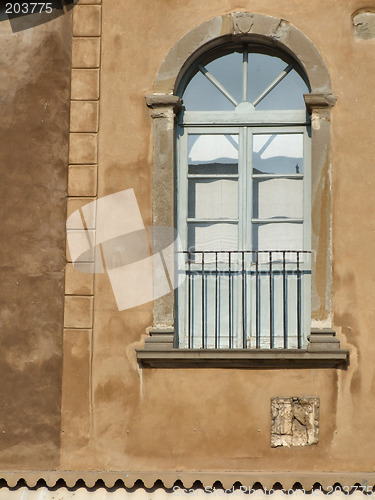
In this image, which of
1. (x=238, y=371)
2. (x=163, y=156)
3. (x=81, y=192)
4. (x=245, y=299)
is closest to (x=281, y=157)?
(x=163, y=156)

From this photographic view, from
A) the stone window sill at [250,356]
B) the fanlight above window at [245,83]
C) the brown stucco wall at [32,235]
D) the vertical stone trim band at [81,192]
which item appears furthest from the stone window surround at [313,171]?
the brown stucco wall at [32,235]

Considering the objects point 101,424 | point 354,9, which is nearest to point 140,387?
point 101,424

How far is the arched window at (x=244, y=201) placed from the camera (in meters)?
9.62

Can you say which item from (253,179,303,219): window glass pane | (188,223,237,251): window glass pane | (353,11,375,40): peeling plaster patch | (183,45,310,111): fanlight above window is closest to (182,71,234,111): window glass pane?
(183,45,310,111): fanlight above window

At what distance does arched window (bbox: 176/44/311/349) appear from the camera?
31.6 feet

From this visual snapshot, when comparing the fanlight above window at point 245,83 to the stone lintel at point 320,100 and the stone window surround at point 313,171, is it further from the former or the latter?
the stone lintel at point 320,100

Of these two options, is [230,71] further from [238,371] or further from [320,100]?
[238,371]

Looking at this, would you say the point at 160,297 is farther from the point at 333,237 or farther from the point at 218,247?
the point at 333,237

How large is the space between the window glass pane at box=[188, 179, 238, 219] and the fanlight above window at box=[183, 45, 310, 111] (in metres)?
0.68

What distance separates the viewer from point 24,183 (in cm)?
978

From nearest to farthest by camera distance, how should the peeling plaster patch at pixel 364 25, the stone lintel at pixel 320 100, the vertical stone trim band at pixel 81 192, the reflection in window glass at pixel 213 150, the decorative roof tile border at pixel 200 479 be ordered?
the decorative roof tile border at pixel 200 479 → the vertical stone trim band at pixel 81 192 → the stone lintel at pixel 320 100 → the peeling plaster patch at pixel 364 25 → the reflection in window glass at pixel 213 150

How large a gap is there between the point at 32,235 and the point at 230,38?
246 centimetres

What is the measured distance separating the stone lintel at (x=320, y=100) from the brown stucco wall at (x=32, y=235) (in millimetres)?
2121

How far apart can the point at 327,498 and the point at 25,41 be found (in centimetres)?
477
